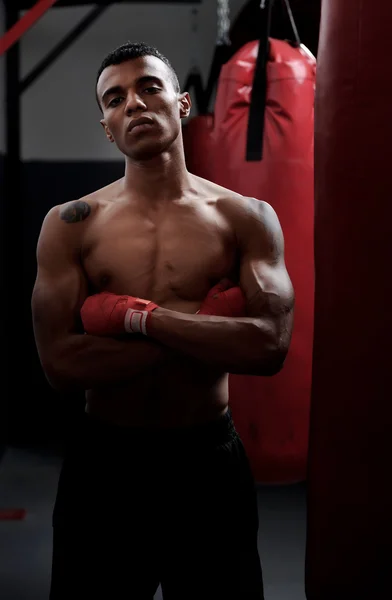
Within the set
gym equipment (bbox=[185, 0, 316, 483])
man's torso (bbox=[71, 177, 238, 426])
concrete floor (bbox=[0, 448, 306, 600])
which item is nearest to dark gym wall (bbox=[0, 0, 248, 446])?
concrete floor (bbox=[0, 448, 306, 600])

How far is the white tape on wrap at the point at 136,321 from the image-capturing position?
125cm

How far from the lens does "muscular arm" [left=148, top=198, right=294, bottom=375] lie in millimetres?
1247

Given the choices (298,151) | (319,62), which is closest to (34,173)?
(298,151)

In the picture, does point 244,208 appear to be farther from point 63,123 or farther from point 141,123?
point 63,123

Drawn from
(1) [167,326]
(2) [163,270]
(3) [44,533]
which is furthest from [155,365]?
(3) [44,533]

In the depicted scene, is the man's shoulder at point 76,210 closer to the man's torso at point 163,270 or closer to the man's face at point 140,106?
the man's torso at point 163,270

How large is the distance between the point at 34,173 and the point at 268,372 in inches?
109

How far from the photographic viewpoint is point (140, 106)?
1.30m

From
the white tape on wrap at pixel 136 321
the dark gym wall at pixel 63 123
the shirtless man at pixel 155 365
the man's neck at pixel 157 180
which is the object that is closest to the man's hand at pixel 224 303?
the shirtless man at pixel 155 365

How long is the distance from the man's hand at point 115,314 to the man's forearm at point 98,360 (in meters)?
0.02

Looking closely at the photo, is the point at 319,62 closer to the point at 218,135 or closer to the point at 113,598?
the point at 218,135

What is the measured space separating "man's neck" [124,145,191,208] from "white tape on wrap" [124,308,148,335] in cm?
25

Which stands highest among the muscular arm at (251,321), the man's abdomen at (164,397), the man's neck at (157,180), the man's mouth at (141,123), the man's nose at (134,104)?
the man's nose at (134,104)

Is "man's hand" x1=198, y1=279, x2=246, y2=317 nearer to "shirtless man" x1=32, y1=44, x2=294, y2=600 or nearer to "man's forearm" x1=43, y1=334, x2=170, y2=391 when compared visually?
"shirtless man" x1=32, y1=44, x2=294, y2=600
